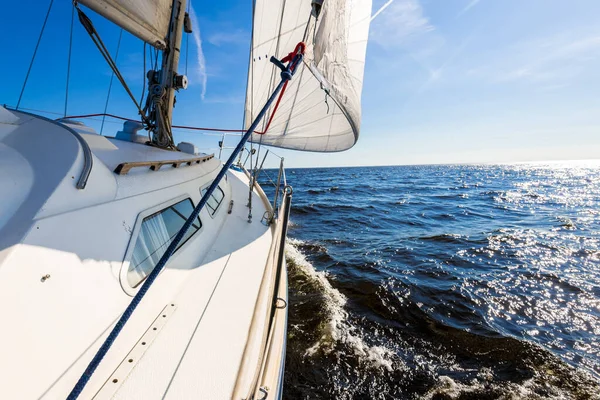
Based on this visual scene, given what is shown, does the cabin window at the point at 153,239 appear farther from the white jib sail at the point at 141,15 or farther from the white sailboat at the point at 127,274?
the white jib sail at the point at 141,15

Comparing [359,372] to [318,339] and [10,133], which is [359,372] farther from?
[10,133]

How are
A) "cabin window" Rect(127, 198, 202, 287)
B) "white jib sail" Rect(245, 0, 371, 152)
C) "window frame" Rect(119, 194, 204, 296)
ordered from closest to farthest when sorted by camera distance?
"window frame" Rect(119, 194, 204, 296) → "cabin window" Rect(127, 198, 202, 287) → "white jib sail" Rect(245, 0, 371, 152)

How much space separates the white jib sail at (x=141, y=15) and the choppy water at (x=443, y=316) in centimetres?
481

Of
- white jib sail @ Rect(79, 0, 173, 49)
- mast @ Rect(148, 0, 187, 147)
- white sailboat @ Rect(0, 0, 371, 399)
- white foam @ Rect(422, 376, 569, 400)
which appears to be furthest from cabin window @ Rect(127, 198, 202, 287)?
white foam @ Rect(422, 376, 569, 400)

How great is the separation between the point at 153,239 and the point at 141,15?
10.6ft

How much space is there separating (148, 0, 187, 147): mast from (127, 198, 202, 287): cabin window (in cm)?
201

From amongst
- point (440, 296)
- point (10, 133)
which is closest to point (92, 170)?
point (10, 133)

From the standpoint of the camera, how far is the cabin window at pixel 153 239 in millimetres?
1988

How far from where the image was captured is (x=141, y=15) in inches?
138

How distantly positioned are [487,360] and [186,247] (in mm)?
4236

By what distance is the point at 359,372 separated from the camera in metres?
3.22

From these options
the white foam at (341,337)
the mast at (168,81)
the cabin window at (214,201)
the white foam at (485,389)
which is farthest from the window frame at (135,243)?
the white foam at (485,389)

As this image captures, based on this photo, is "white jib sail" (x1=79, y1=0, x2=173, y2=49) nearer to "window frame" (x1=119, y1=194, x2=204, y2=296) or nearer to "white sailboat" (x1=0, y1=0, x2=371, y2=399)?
"white sailboat" (x1=0, y1=0, x2=371, y2=399)

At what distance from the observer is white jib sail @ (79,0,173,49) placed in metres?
3.05
